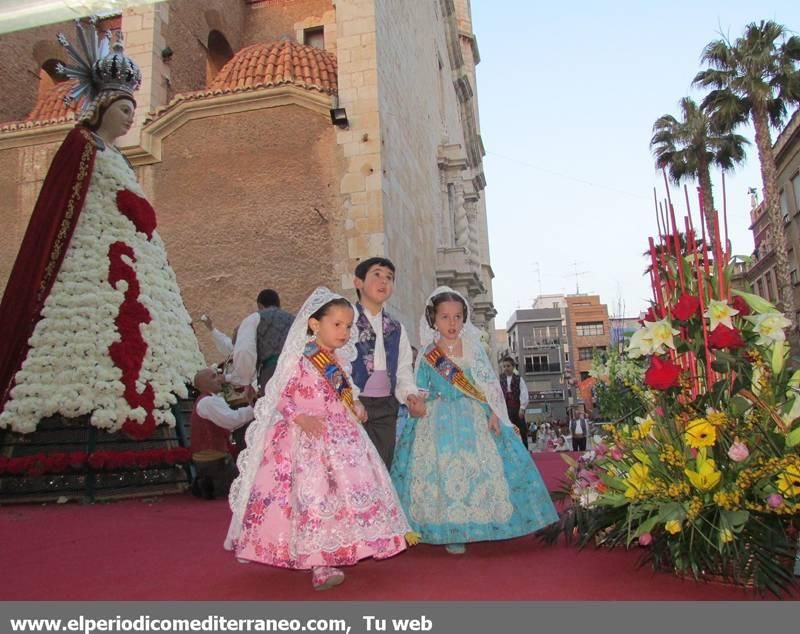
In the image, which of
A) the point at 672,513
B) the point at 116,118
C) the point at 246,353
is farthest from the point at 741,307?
the point at 116,118

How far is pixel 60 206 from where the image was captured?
658 cm

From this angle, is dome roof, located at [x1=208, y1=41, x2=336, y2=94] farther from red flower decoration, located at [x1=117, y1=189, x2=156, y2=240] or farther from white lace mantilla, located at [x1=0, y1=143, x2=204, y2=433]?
white lace mantilla, located at [x1=0, y1=143, x2=204, y2=433]

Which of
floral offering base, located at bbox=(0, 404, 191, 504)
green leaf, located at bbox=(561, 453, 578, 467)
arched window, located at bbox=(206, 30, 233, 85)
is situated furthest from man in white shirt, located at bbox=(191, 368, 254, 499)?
arched window, located at bbox=(206, 30, 233, 85)

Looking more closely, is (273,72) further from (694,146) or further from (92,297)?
(694,146)

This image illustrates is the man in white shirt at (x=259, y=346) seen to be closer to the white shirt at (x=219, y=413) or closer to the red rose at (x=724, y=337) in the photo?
the white shirt at (x=219, y=413)

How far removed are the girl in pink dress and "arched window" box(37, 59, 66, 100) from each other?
15.2 m

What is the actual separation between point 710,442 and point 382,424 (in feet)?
7.17

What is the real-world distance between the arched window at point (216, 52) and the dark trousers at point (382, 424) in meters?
14.0

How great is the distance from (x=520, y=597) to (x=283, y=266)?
9455 mm

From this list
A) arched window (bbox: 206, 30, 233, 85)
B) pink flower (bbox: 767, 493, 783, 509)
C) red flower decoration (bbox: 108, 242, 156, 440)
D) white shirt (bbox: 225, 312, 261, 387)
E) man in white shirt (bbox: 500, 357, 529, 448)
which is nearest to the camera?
pink flower (bbox: 767, 493, 783, 509)

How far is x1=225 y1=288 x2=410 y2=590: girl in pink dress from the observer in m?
3.23

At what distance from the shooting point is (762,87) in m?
20.1

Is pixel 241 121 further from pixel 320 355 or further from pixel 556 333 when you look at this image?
pixel 556 333

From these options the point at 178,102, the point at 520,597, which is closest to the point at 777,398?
the point at 520,597
